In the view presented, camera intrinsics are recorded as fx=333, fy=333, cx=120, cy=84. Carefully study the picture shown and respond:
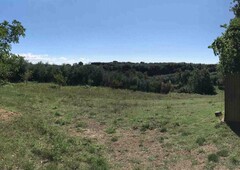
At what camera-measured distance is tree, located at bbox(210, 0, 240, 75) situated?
11.8 meters

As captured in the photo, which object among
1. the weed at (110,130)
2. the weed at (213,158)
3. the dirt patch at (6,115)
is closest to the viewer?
the weed at (213,158)

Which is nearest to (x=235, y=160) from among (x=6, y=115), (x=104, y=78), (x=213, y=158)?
(x=213, y=158)

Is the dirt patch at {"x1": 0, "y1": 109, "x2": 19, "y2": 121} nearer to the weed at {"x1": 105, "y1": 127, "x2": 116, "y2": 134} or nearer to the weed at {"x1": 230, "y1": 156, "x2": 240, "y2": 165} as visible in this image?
the weed at {"x1": 105, "y1": 127, "x2": 116, "y2": 134}

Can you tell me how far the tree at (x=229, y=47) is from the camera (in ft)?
38.6

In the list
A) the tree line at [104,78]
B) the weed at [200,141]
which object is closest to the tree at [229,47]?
the weed at [200,141]

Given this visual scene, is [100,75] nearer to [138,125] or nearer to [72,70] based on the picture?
[72,70]

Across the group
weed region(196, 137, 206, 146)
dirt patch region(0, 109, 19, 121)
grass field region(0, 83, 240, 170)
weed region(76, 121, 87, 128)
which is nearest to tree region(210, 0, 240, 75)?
grass field region(0, 83, 240, 170)

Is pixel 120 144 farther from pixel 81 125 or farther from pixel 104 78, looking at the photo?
pixel 104 78

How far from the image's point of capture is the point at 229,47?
1214 centimetres

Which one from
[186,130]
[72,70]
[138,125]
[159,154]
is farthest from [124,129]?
[72,70]

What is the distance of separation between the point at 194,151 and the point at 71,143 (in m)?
3.50

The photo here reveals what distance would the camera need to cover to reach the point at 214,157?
7.57 metres

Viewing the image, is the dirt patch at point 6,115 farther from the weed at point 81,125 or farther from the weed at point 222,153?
the weed at point 222,153

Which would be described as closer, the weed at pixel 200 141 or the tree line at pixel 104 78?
the weed at pixel 200 141
